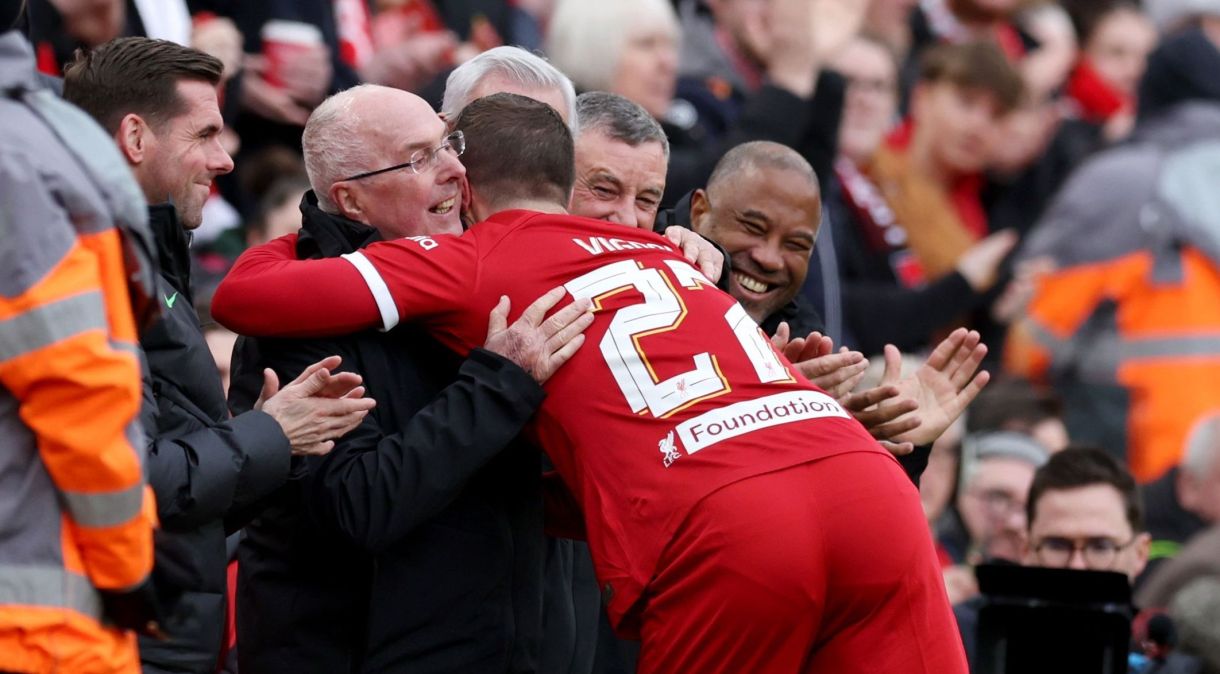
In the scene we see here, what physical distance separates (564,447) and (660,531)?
13.0 inches

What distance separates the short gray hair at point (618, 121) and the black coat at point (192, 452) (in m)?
1.04

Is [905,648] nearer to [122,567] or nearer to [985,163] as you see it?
[122,567]

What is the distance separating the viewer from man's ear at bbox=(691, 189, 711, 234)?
5.09 meters

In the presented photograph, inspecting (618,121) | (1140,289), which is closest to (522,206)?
(618,121)

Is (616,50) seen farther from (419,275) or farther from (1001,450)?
(419,275)

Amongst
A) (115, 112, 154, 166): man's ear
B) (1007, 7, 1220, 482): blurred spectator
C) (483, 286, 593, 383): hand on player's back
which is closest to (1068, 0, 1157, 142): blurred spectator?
(1007, 7, 1220, 482): blurred spectator

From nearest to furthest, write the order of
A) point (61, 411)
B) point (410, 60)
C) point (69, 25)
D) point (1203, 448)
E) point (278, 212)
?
point (61, 411) → point (69, 25) → point (278, 212) → point (410, 60) → point (1203, 448)

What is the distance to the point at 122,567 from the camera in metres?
3.49

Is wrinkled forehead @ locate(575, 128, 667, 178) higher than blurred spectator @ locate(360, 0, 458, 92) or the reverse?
higher

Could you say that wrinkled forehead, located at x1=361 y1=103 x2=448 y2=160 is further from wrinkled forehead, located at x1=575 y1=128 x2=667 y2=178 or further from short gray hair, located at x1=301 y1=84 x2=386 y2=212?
wrinkled forehead, located at x1=575 y1=128 x2=667 y2=178

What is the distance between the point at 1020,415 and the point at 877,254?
1.05 metres

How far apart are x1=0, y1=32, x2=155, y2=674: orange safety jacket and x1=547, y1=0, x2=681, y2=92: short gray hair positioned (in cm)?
431

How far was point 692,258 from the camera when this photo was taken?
15.2 ft

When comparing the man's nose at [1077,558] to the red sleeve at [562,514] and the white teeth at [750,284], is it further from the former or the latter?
the red sleeve at [562,514]
